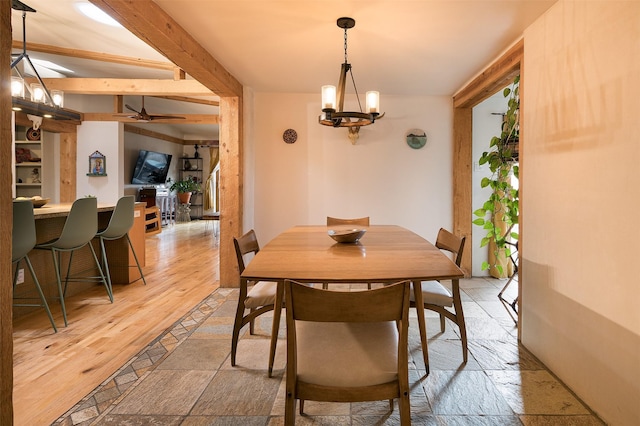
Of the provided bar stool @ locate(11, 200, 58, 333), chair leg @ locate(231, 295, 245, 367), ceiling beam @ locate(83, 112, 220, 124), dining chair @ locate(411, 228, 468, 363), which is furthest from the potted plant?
dining chair @ locate(411, 228, 468, 363)

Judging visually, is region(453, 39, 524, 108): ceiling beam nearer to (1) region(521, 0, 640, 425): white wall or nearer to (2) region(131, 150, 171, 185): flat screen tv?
(1) region(521, 0, 640, 425): white wall

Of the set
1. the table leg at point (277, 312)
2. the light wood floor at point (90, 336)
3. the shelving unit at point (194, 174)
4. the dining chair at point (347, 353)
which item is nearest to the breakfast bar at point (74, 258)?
the light wood floor at point (90, 336)

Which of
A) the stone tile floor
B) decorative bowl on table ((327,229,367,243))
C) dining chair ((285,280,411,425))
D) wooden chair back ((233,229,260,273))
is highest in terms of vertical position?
decorative bowl on table ((327,229,367,243))

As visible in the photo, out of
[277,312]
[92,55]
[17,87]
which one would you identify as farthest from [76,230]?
[92,55]

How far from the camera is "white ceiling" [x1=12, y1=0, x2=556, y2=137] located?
85.7 inches

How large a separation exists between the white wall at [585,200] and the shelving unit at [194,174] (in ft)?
33.0

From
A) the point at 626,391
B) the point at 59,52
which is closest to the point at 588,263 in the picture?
the point at 626,391

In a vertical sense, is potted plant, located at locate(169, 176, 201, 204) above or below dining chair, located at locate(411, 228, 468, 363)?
above

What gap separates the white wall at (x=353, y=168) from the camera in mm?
4156

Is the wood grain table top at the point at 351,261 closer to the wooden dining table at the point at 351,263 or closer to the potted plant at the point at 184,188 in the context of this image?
the wooden dining table at the point at 351,263

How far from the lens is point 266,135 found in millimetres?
4156

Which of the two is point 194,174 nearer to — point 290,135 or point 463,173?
point 290,135

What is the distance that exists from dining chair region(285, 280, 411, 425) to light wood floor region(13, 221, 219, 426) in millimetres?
1292

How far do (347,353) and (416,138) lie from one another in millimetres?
3345
